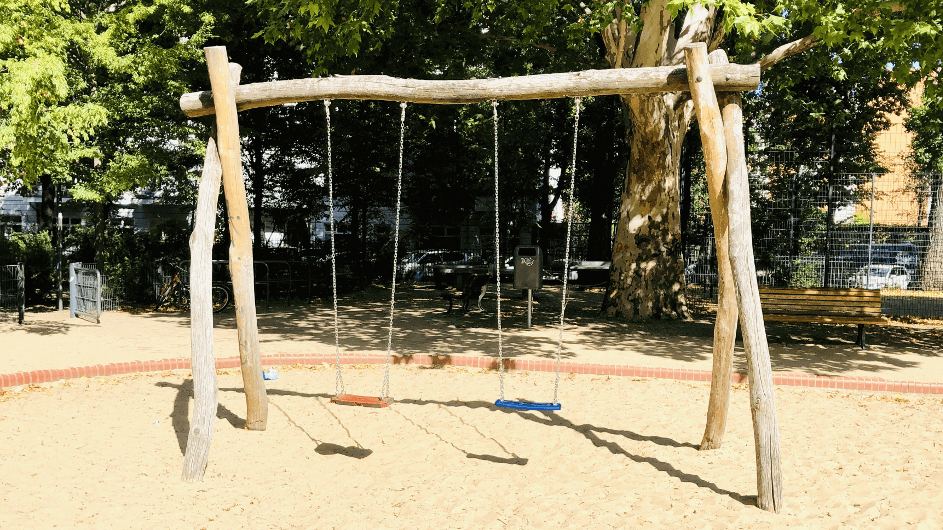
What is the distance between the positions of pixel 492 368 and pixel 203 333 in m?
4.30

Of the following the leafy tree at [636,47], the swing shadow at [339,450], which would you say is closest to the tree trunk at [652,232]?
the leafy tree at [636,47]

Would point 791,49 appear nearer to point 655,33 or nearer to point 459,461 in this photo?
point 655,33

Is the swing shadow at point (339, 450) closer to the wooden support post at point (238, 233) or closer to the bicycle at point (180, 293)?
the wooden support post at point (238, 233)

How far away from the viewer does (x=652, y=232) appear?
1403 cm

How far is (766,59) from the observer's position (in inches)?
485

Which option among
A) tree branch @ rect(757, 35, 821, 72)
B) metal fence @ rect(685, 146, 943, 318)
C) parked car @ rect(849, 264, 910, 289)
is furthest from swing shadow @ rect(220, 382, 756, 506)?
parked car @ rect(849, 264, 910, 289)

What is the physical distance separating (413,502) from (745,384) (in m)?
4.90

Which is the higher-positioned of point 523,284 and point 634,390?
point 523,284

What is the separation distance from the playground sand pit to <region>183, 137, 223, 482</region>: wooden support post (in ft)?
0.70

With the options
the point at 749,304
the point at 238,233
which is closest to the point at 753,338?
the point at 749,304

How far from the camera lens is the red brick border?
8047 mm

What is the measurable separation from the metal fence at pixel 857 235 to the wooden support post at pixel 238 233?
1142 centimetres

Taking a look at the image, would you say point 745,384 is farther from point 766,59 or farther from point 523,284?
point 766,59

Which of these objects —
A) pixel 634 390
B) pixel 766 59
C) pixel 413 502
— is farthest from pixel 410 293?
pixel 413 502
